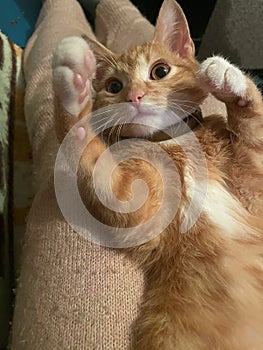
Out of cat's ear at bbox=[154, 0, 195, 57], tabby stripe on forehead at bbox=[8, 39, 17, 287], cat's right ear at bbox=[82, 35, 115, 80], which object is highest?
cat's ear at bbox=[154, 0, 195, 57]

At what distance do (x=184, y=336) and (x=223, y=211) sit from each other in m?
0.25

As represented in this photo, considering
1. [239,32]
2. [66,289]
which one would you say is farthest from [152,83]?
Answer: [239,32]

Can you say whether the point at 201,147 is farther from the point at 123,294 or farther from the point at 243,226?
the point at 123,294

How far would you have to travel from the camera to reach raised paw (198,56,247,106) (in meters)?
1.01

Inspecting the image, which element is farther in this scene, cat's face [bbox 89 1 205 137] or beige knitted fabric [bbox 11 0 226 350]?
cat's face [bbox 89 1 205 137]

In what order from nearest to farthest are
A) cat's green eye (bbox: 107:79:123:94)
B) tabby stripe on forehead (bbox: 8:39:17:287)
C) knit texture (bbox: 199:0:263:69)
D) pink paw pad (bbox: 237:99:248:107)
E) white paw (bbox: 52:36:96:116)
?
1. white paw (bbox: 52:36:96:116)
2. pink paw pad (bbox: 237:99:248:107)
3. cat's green eye (bbox: 107:79:123:94)
4. tabby stripe on forehead (bbox: 8:39:17:287)
5. knit texture (bbox: 199:0:263:69)

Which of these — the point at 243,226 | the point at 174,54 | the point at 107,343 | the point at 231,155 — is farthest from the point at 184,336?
the point at 174,54

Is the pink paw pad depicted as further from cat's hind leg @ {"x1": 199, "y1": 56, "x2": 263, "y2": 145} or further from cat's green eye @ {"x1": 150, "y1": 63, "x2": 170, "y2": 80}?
cat's green eye @ {"x1": 150, "y1": 63, "x2": 170, "y2": 80}

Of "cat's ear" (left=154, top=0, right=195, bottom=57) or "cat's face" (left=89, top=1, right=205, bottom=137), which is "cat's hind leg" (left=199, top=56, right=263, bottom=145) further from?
"cat's ear" (left=154, top=0, right=195, bottom=57)

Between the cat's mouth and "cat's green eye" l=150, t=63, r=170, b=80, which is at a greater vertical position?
"cat's green eye" l=150, t=63, r=170, b=80

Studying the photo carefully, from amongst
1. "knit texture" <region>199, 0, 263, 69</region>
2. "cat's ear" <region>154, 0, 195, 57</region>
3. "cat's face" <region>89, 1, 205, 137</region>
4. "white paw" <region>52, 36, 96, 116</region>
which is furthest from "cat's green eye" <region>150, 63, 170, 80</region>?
"knit texture" <region>199, 0, 263, 69</region>

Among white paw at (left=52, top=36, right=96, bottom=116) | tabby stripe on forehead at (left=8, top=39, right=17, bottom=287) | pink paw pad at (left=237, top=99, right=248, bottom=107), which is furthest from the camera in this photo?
tabby stripe on forehead at (left=8, top=39, right=17, bottom=287)

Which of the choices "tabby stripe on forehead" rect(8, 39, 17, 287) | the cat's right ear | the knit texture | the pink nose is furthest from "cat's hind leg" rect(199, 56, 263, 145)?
the knit texture

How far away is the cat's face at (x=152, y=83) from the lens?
109 centimetres
